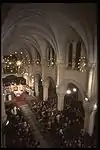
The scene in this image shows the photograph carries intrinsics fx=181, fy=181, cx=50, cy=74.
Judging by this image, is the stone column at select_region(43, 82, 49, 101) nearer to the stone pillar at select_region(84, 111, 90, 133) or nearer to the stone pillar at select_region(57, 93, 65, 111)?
the stone pillar at select_region(57, 93, 65, 111)

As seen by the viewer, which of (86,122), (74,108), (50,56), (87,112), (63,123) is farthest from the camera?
(50,56)

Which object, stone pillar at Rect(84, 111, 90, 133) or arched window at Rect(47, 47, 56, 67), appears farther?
arched window at Rect(47, 47, 56, 67)

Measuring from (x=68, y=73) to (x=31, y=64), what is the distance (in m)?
13.1

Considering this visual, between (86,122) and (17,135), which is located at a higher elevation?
(17,135)

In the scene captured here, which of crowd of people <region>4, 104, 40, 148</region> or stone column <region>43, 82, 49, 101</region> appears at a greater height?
stone column <region>43, 82, 49, 101</region>

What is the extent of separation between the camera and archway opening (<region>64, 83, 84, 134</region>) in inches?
556

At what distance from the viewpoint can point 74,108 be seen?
642 inches

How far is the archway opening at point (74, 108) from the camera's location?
46.4 feet

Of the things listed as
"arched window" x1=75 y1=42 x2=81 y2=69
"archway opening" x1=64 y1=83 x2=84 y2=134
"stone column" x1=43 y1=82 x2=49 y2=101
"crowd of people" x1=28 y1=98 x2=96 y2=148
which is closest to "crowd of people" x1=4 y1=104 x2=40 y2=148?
"crowd of people" x1=28 y1=98 x2=96 y2=148

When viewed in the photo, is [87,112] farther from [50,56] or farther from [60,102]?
[50,56]

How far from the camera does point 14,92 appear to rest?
19.3 m

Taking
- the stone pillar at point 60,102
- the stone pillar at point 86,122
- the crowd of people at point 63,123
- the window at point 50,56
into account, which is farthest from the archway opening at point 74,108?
the window at point 50,56

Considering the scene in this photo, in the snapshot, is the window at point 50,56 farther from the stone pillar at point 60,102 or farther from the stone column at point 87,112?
the stone column at point 87,112

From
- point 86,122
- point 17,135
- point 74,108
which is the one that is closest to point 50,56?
point 74,108
